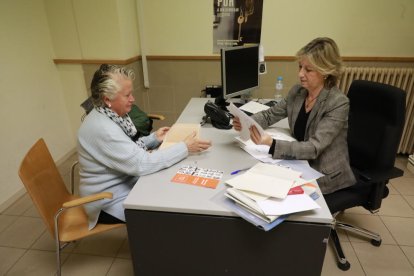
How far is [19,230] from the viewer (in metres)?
2.14

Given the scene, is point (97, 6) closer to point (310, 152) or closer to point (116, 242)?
point (116, 242)

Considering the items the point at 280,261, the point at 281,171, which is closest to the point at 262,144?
the point at 281,171

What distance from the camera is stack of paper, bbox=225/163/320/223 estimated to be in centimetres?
109

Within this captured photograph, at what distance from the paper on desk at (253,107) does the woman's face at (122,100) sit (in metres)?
1.06

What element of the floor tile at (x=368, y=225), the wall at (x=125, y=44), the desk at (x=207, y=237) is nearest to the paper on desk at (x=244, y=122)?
the desk at (x=207, y=237)

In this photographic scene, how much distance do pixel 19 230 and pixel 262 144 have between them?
1.93 m

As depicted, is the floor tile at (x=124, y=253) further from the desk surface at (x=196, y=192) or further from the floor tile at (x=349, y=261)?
the floor tile at (x=349, y=261)

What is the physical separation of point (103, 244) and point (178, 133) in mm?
988

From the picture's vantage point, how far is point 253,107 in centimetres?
233

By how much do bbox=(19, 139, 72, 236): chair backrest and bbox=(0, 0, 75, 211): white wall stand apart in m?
1.05

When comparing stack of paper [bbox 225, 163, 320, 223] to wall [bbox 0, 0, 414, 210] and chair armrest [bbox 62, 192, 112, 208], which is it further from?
wall [bbox 0, 0, 414, 210]

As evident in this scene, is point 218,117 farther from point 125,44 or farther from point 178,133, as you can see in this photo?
point 125,44

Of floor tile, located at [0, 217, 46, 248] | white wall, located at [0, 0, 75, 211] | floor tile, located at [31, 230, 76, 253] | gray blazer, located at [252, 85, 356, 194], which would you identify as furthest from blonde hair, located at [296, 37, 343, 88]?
white wall, located at [0, 0, 75, 211]

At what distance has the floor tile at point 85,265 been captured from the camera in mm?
1806
